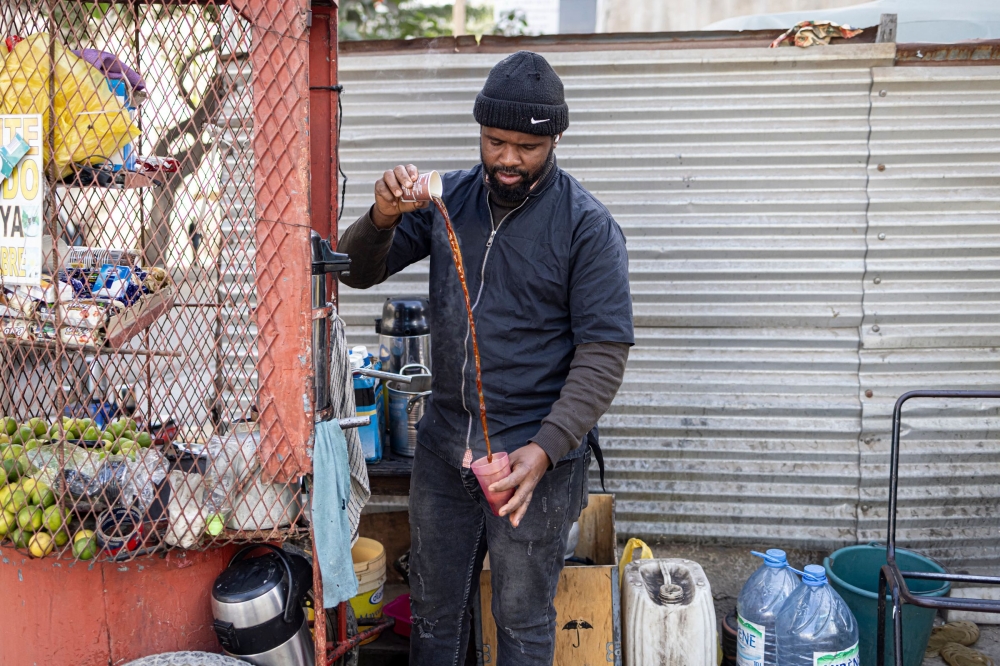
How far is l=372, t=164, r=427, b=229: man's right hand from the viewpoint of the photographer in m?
2.47

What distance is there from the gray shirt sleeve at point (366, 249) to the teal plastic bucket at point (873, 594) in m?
2.40

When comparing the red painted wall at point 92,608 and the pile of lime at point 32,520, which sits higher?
the pile of lime at point 32,520

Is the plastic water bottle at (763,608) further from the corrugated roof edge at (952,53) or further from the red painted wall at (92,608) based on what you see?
the corrugated roof edge at (952,53)

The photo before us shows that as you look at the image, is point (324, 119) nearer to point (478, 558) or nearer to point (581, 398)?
point (581, 398)

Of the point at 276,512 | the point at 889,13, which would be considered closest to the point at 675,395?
the point at 889,13

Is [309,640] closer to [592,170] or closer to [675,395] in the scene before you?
[675,395]

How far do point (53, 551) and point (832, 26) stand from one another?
160 inches

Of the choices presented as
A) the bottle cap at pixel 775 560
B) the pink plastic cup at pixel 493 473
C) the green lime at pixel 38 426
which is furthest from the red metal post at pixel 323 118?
the bottle cap at pixel 775 560

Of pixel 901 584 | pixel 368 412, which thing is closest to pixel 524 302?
pixel 368 412

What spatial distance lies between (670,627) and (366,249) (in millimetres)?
1871

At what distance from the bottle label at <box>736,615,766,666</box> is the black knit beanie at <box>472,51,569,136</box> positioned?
6.56 feet

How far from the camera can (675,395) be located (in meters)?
4.37

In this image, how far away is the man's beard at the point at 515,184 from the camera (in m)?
2.59

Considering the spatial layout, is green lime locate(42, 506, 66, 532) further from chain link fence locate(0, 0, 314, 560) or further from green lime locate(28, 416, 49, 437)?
green lime locate(28, 416, 49, 437)
